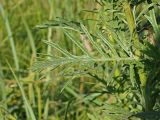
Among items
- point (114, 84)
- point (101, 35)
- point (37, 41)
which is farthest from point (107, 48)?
point (37, 41)

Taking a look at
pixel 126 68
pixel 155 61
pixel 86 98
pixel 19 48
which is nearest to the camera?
pixel 155 61

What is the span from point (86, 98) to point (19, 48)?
1.21 meters

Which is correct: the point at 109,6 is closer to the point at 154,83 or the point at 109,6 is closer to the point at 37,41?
the point at 154,83

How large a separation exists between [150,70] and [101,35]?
19 cm

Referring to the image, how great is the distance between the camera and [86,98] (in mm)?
2160

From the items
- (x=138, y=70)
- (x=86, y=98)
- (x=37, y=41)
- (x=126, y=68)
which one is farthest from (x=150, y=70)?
(x=37, y=41)

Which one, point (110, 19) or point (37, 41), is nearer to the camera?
point (110, 19)

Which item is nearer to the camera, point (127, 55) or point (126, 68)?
point (127, 55)

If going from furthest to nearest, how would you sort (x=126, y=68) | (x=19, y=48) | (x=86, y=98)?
(x=19, y=48) < (x=86, y=98) < (x=126, y=68)

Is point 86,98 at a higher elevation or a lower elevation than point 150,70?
lower

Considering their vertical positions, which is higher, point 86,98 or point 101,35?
point 101,35

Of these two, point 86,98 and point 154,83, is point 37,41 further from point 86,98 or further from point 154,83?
point 154,83

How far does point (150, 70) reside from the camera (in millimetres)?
1412

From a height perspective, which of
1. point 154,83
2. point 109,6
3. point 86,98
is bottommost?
point 86,98
